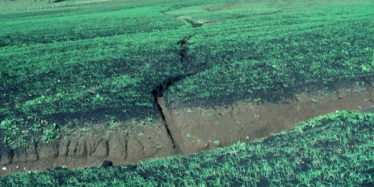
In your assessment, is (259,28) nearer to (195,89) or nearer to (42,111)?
(195,89)

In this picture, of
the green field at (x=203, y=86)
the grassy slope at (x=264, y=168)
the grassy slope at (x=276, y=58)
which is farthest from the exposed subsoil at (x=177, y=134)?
the grassy slope at (x=264, y=168)

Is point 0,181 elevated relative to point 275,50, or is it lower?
lower

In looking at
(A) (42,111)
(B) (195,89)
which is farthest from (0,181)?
(B) (195,89)

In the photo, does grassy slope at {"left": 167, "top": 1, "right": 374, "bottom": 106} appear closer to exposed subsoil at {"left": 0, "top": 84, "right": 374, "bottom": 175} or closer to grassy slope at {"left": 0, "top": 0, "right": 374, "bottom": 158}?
grassy slope at {"left": 0, "top": 0, "right": 374, "bottom": 158}

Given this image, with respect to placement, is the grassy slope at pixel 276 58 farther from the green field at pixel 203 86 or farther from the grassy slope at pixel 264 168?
the grassy slope at pixel 264 168

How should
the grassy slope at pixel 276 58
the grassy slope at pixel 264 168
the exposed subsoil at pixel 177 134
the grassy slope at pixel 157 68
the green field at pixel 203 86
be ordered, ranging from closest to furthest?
the grassy slope at pixel 264 168 → the green field at pixel 203 86 → the exposed subsoil at pixel 177 134 → the grassy slope at pixel 157 68 → the grassy slope at pixel 276 58
